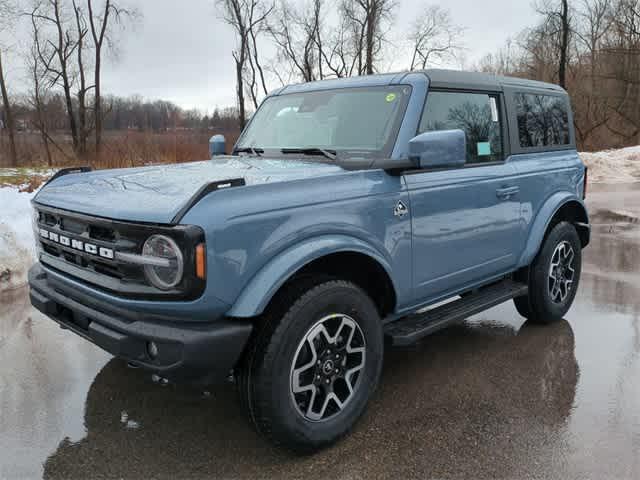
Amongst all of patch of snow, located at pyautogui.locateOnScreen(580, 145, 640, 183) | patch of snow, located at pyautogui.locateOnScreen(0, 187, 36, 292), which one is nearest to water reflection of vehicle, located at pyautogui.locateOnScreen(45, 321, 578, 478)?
patch of snow, located at pyautogui.locateOnScreen(0, 187, 36, 292)

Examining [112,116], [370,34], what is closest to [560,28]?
[370,34]

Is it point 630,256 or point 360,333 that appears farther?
point 630,256

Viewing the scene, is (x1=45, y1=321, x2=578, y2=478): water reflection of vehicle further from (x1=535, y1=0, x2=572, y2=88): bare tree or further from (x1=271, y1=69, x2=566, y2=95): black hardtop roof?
(x1=535, y1=0, x2=572, y2=88): bare tree

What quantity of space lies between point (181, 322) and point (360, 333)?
1.01m

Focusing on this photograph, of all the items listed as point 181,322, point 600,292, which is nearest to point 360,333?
point 181,322

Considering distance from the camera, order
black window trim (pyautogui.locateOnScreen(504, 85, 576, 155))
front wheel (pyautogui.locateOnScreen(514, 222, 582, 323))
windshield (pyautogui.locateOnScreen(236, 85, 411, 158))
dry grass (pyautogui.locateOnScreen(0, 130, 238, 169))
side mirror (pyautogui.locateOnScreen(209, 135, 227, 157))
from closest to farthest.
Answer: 1. windshield (pyautogui.locateOnScreen(236, 85, 411, 158))
2. black window trim (pyautogui.locateOnScreen(504, 85, 576, 155))
3. front wheel (pyautogui.locateOnScreen(514, 222, 582, 323))
4. side mirror (pyautogui.locateOnScreen(209, 135, 227, 157))
5. dry grass (pyautogui.locateOnScreen(0, 130, 238, 169))

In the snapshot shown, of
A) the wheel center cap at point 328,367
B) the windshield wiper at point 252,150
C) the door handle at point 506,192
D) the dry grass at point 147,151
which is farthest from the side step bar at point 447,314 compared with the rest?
the dry grass at point 147,151

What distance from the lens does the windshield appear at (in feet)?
11.4

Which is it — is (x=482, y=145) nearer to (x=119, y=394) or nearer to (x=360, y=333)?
(x=360, y=333)

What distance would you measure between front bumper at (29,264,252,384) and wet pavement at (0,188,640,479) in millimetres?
635

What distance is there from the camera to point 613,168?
733 inches

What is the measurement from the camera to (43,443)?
2982 millimetres

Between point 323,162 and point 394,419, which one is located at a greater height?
point 323,162

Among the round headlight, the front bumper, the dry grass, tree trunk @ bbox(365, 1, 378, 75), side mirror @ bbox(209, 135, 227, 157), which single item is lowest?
the front bumper
